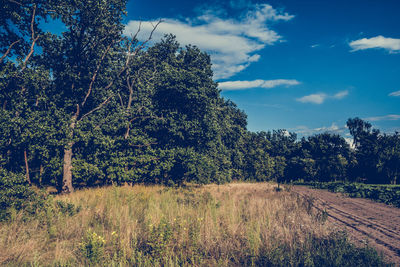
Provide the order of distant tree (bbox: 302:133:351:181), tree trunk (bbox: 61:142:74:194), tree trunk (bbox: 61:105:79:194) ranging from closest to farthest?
tree trunk (bbox: 61:105:79:194) < tree trunk (bbox: 61:142:74:194) < distant tree (bbox: 302:133:351:181)

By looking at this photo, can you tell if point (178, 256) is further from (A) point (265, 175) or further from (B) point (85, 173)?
(A) point (265, 175)

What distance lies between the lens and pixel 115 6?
46.3 ft

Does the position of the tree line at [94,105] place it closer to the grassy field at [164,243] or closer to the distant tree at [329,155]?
the grassy field at [164,243]

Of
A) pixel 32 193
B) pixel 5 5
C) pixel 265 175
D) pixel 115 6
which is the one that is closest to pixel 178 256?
pixel 32 193

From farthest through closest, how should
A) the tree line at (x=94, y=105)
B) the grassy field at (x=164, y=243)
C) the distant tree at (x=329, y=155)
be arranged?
the distant tree at (x=329, y=155), the tree line at (x=94, y=105), the grassy field at (x=164, y=243)

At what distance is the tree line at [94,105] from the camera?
10797 millimetres

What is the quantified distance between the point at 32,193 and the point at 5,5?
30.9ft

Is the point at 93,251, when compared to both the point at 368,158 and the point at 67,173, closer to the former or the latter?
the point at 67,173

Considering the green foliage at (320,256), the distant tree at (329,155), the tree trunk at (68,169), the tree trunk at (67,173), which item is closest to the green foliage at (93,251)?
the green foliage at (320,256)

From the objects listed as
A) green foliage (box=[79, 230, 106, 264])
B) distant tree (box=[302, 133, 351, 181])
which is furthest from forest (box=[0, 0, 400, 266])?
distant tree (box=[302, 133, 351, 181])

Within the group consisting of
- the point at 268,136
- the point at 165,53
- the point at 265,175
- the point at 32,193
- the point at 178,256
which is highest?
the point at 165,53

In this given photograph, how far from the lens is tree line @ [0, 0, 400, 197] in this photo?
35.4 ft

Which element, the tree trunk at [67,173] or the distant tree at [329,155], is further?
the distant tree at [329,155]

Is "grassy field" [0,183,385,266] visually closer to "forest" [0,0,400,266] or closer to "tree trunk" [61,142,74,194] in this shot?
"forest" [0,0,400,266]
